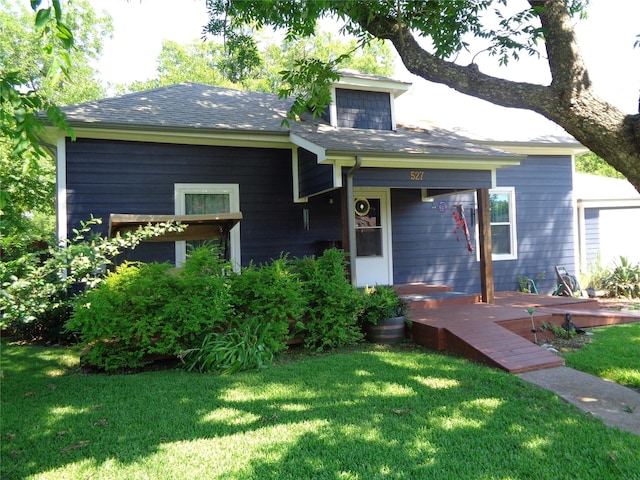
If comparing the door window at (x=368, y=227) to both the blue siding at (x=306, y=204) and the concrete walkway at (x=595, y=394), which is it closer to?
the blue siding at (x=306, y=204)

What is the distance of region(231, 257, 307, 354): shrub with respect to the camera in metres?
5.83

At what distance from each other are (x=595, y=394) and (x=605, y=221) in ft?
41.4

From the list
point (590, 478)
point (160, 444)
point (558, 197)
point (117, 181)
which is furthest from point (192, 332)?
point (558, 197)

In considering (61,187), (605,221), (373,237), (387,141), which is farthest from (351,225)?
(605,221)

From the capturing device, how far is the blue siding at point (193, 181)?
750cm

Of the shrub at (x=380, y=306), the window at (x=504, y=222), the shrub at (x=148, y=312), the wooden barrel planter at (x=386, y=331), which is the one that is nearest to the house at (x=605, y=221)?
the window at (x=504, y=222)

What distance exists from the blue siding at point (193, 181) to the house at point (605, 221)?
8.05m

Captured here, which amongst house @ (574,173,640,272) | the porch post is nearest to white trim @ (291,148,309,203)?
the porch post

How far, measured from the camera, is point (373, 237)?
384 inches

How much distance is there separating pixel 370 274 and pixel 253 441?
6551 millimetres

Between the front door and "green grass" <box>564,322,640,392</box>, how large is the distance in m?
4.05

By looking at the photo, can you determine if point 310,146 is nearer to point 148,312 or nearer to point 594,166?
point 148,312

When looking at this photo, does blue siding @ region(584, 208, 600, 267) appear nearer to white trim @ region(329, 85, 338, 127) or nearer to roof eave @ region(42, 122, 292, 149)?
white trim @ region(329, 85, 338, 127)

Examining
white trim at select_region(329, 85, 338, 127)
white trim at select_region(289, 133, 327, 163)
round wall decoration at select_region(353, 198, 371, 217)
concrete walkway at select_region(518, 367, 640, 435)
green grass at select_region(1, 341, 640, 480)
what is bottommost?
concrete walkway at select_region(518, 367, 640, 435)
